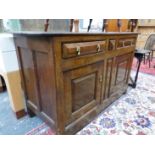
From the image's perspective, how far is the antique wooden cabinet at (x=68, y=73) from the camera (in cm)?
77

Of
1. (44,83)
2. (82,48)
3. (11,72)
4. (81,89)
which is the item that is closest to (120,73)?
(81,89)

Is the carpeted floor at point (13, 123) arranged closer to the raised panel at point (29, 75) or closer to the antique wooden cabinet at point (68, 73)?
the antique wooden cabinet at point (68, 73)

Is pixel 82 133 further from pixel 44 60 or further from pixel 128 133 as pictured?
pixel 44 60

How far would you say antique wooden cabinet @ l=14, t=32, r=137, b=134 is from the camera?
2.54 ft

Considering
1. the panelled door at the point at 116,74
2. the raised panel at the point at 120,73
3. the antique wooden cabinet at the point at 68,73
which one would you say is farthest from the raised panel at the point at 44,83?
the raised panel at the point at 120,73

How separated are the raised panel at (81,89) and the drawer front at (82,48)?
0.37 ft

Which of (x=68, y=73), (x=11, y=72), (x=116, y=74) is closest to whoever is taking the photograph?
(x=68, y=73)

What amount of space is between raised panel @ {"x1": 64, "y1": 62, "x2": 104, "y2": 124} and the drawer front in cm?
11

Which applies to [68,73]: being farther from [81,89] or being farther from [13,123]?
[13,123]

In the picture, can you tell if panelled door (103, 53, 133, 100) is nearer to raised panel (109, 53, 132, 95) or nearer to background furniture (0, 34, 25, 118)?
raised panel (109, 53, 132, 95)

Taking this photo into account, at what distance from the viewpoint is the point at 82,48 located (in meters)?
0.87

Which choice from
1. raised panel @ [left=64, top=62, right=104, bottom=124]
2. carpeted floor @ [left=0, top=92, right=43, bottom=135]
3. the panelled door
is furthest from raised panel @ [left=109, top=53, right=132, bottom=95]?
carpeted floor @ [left=0, top=92, right=43, bottom=135]

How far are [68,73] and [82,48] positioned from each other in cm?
19
